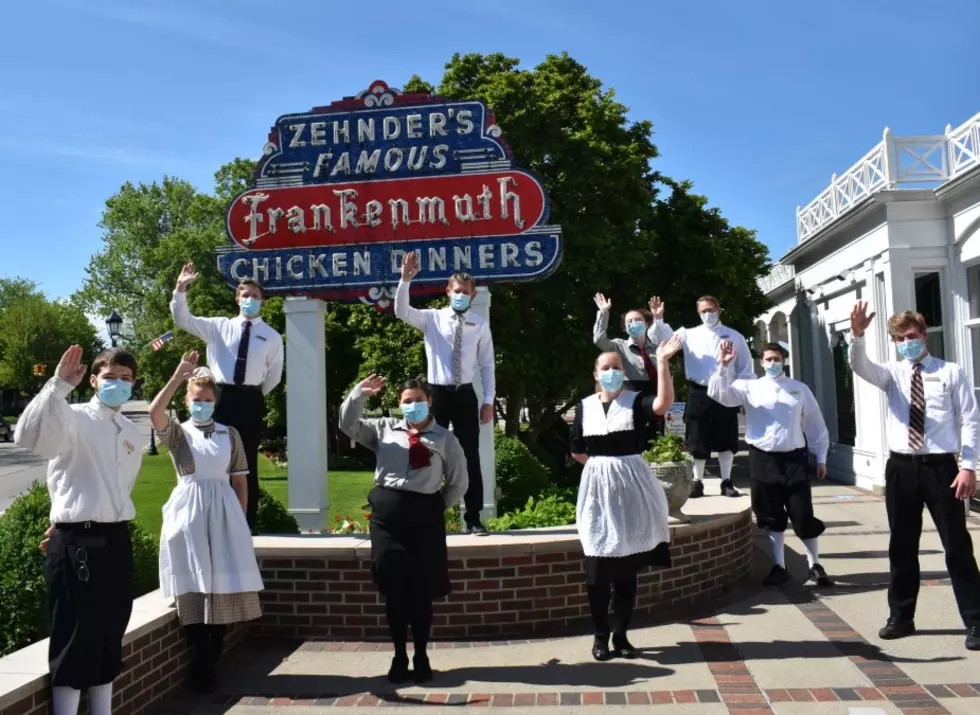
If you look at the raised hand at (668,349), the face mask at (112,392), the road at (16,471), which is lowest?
the road at (16,471)

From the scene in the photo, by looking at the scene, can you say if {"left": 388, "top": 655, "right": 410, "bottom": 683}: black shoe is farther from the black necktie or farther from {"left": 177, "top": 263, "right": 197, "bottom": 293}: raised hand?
A: {"left": 177, "top": 263, "right": 197, "bottom": 293}: raised hand

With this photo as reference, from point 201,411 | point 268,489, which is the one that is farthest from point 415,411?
point 268,489

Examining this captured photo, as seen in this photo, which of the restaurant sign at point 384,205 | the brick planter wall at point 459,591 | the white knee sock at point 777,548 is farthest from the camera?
the restaurant sign at point 384,205

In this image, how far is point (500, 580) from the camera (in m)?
6.43

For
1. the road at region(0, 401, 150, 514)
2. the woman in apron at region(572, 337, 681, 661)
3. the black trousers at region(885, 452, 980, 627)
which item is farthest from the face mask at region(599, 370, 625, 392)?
the road at region(0, 401, 150, 514)

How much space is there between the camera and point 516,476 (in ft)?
32.6

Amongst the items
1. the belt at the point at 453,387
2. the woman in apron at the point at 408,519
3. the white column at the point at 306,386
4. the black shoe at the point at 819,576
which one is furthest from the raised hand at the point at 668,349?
the white column at the point at 306,386

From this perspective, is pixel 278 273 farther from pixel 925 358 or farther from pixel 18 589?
pixel 925 358

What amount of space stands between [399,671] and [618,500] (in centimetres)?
174

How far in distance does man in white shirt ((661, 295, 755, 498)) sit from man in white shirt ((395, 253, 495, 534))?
2.19 metres

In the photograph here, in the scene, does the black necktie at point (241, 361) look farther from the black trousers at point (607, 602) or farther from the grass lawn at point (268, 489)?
the grass lawn at point (268, 489)

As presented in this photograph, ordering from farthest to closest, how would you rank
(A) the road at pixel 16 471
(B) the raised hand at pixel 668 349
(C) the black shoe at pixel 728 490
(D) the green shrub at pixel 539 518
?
(A) the road at pixel 16 471
(C) the black shoe at pixel 728 490
(D) the green shrub at pixel 539 518
(B) the raised hand at pixel 668 349

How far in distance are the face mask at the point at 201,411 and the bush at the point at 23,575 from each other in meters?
1.24

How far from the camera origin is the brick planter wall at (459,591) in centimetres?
639
